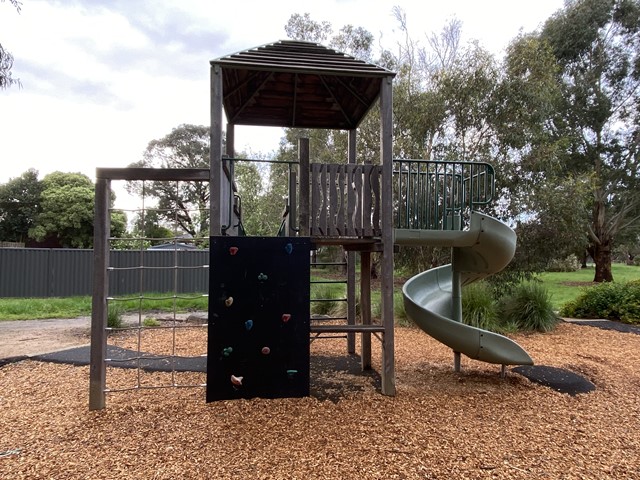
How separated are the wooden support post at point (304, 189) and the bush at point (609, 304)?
9.84 m

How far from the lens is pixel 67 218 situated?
97.0ft

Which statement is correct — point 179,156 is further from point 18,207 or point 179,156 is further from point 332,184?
point 332,184

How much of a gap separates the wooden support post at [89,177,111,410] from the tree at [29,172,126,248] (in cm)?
2744

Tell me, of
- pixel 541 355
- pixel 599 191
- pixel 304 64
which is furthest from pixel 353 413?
pixel 599 191

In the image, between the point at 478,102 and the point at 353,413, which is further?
the point at 478,102

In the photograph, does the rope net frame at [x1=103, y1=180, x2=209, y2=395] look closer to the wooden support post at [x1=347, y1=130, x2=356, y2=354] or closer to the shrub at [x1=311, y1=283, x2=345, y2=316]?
the wooden support post at [x1=347, y1=130, x2=356, y2=354]

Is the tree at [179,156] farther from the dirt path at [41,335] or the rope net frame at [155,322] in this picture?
the dirt path at [41,335]

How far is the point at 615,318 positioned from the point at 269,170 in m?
14.2

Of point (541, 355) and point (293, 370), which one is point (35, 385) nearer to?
point (293, 370)

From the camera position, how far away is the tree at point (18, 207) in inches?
1345

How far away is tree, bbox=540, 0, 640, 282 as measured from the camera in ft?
63.9

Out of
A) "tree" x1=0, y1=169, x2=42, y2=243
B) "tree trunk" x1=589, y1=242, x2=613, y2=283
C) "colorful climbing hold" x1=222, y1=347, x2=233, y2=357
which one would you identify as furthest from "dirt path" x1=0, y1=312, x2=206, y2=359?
"tree" x1=0, y1=169, x2=42, y2=243

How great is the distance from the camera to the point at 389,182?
14.6 ft

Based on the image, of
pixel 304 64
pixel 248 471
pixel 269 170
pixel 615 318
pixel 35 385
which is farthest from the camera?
pixel 269 170
